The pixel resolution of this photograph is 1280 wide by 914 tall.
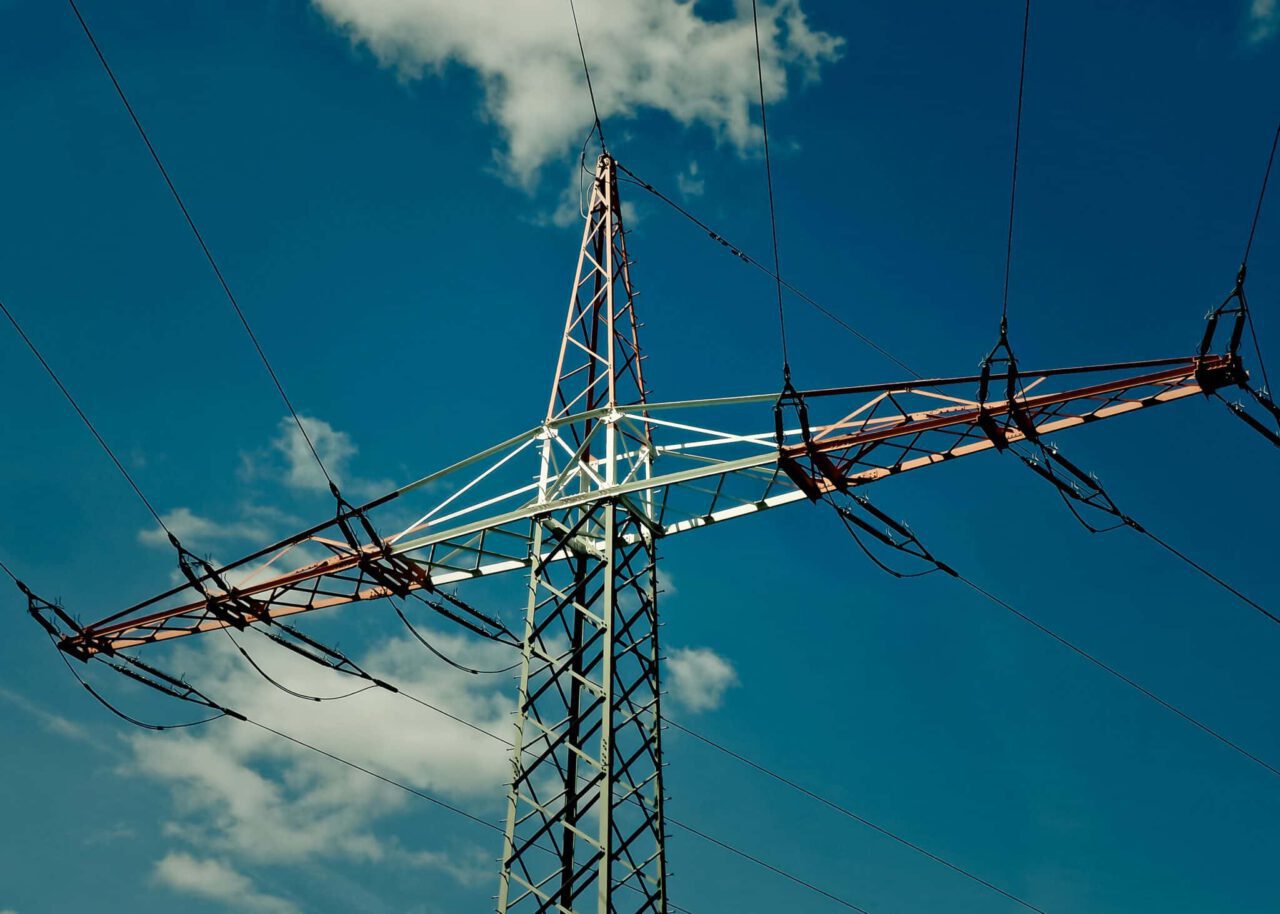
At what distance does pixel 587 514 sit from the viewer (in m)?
22.1

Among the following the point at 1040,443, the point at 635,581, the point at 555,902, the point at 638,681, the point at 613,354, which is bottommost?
the point at 555,902

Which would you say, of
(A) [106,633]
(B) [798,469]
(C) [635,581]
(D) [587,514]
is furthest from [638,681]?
(A) [106,633]

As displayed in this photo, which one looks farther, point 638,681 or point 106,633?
point 106,633

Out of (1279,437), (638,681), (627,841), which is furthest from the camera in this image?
(638,681)

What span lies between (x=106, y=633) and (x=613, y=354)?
12484 mm

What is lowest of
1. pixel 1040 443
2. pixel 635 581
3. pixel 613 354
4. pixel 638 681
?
pixel 638 681

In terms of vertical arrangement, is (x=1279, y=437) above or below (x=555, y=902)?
above

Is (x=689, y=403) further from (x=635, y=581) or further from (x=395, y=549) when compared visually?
(x=395, y=549)

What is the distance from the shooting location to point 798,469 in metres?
20.5

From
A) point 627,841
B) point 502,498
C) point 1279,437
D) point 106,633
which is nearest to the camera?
point 1279,437

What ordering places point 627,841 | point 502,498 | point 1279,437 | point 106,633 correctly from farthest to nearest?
point 106,633
point 502,498
point 627,841
point 1279,437

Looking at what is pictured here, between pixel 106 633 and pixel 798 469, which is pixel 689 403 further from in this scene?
pixel 106 633

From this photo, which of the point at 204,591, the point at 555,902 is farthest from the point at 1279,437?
the point at 204,591

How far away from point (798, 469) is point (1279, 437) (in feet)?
23.5
